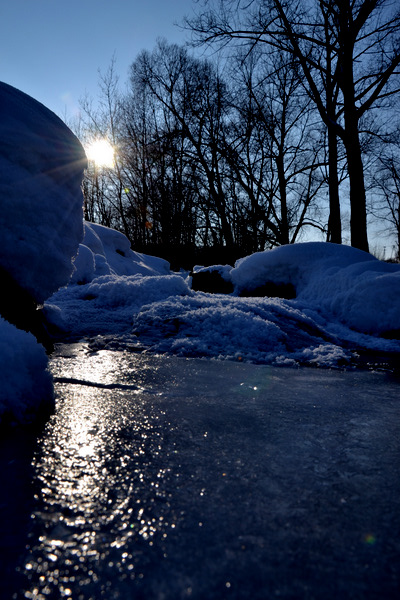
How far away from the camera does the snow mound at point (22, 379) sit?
124 cm

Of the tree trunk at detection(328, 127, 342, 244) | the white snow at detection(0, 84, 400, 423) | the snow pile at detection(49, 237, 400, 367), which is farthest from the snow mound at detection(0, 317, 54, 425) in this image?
the tree trunk at detection(328, 127, 342, 244)

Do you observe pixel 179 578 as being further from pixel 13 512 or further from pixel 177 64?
pixel 177 64

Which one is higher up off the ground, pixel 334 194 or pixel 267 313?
pixel 334 194

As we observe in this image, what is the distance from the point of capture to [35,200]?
7.23 ft

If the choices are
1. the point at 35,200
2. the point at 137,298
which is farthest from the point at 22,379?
the point at 137,298

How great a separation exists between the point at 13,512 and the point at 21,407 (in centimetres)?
55

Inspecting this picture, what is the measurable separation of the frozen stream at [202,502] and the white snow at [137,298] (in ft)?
1.23

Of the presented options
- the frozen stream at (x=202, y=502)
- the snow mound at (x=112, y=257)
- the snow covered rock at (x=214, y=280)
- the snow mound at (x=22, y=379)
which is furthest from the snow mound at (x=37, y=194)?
the snow mound at (x=112, y=257)

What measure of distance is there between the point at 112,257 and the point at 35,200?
883cm

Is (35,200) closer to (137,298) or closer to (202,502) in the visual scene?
(202,502)

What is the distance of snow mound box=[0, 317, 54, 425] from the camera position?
4.07ft

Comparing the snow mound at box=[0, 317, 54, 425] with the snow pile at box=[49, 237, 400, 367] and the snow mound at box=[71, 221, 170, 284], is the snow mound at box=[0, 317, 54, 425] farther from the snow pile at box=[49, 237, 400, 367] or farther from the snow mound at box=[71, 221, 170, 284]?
the snow mound at box=[71, 221, 170, 284]

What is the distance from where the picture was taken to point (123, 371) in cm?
215

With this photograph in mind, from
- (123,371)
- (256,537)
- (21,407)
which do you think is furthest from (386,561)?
(123,371)
